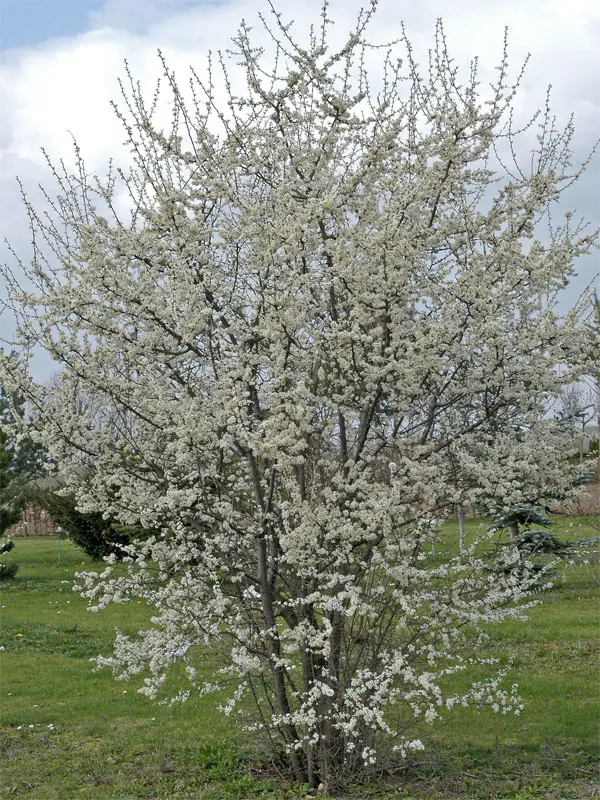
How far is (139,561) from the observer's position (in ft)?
18.5

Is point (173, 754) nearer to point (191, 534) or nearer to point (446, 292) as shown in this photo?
point (191, 534)

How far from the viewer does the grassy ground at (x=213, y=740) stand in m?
5.74

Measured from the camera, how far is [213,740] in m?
6.68

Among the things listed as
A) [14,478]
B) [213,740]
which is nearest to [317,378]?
[213,740]

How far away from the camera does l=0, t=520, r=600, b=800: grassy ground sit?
5.74 m

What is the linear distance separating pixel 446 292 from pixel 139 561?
9.17ft

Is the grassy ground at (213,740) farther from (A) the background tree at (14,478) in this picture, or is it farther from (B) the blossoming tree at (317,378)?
(A) the background tree at (14,478)

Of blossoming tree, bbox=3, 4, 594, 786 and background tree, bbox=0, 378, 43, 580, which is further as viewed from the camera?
background tree, bbox=0, 378, 43, 580

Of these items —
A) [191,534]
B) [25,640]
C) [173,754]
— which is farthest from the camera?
[25,640]

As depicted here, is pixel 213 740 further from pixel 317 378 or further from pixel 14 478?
pixel 14 478

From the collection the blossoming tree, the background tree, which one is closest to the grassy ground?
the blossoming tree

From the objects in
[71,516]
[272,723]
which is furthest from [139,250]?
[71,516]

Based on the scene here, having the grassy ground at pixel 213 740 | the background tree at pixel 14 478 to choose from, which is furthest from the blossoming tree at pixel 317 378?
the background tree at pixel 14 478

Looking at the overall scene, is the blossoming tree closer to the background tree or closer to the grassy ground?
the grassy ground
